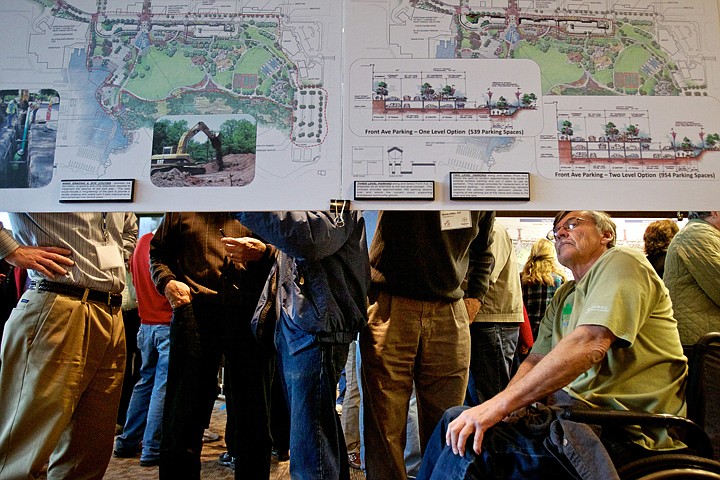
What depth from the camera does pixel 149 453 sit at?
2.71 m

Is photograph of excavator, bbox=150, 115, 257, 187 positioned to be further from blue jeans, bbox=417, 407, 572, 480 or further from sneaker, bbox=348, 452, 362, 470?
sneaker, bbox=348, 452, 362, 470

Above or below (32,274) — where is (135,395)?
below

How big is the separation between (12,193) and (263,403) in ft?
3.48

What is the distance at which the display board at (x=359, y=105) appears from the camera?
4.93 feet

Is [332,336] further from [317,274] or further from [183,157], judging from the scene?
[183,157]

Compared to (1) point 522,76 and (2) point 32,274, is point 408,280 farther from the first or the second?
(2) point 32,274

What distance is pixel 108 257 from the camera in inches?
80.3

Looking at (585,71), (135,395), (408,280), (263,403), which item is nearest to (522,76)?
(585,71)

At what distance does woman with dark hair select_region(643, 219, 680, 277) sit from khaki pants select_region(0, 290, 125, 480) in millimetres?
2663

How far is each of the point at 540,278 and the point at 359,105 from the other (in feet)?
7.16

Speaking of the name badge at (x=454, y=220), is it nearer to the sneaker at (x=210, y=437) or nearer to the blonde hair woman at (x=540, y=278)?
the blonde hair woman at (x=540, y=278)

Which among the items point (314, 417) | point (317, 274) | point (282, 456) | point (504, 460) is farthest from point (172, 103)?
point (282, 456)

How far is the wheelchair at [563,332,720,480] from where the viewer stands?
4.12 ft

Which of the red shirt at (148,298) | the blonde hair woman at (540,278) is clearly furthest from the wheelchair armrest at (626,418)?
the red shirt at (148,298)
